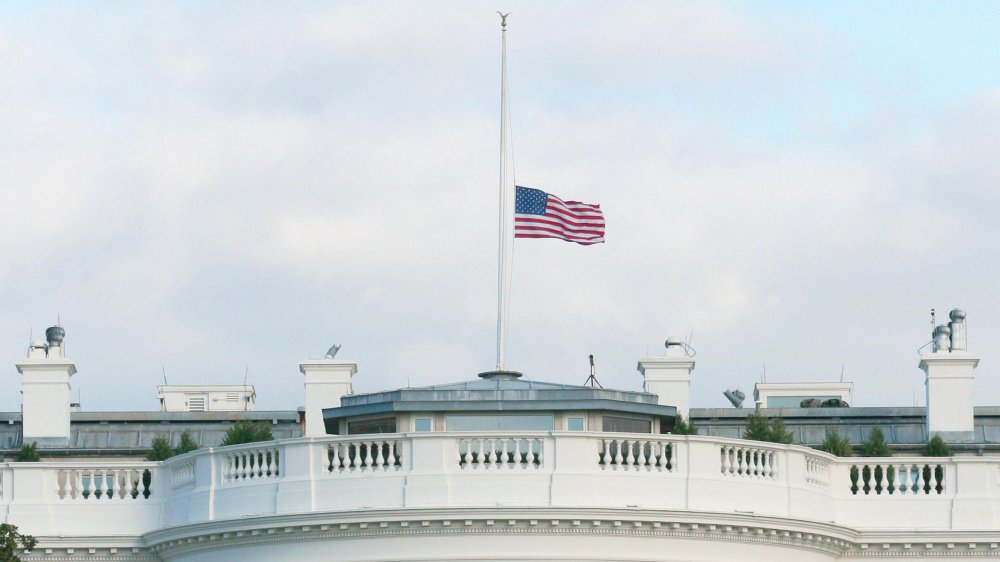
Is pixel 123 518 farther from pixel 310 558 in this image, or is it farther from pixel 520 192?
pixel 520 192

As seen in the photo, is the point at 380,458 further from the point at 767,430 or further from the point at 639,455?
the point at 767,430

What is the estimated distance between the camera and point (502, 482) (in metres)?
51.8

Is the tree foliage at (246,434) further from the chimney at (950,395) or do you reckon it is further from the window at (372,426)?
the chimney at (950,395)

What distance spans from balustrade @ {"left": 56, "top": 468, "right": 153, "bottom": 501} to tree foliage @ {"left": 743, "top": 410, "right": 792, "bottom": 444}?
521 inches

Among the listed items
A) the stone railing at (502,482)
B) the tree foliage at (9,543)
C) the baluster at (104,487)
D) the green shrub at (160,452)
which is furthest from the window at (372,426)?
the tree foliage at (9,543)

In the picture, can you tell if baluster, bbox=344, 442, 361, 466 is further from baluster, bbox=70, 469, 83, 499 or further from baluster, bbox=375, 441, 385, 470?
baluster, bbox=70, 469, 83, 499

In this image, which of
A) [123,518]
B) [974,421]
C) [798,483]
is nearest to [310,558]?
[123,518]

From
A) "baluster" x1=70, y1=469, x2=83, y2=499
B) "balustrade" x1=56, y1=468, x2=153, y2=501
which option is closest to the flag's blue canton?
"balustrade" x1=56, y1=468, x2=153, y2=501

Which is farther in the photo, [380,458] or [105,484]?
[105,484]

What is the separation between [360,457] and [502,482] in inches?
111

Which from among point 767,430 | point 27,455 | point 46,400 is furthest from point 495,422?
point 46,400

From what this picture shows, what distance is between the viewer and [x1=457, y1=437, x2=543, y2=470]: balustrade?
2048 inches

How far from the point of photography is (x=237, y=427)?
60.3 meters

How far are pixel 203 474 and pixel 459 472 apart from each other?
552 centimetres
